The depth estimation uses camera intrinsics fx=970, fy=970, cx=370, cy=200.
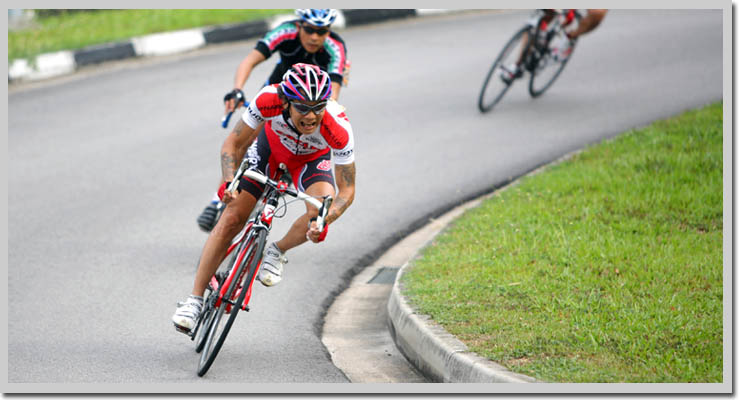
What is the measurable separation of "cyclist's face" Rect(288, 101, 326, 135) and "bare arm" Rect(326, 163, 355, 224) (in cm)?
30

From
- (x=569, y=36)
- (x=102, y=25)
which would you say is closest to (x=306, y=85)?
(x=569, y=36)

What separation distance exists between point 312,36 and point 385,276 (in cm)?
201

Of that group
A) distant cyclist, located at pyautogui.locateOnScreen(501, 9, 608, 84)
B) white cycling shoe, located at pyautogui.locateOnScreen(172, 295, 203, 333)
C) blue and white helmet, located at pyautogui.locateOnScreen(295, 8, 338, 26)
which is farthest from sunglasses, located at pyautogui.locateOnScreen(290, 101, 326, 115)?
distant cyclist, located at pyautogui.locateOnScreen(501, 9, 608, 84)

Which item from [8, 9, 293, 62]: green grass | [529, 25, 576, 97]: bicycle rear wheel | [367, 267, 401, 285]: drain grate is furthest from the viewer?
[8, 9, 293, 62]: green grass

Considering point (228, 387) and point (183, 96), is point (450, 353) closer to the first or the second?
point (228, 387)

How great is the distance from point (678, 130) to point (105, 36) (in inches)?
366

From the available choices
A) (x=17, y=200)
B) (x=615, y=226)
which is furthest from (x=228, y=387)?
(x=17, y=200)

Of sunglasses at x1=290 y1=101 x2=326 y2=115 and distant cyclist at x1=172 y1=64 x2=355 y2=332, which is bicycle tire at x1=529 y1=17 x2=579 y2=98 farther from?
sunglasses at x1=290 y1=101 x2=326 y2=115

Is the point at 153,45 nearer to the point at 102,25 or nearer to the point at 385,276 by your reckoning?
the point at 102,25

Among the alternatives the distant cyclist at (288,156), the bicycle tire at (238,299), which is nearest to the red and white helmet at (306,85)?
the distant cyclist at (288,156)

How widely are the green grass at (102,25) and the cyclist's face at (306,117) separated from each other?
967cm

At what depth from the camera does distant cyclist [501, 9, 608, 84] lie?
38.4ft

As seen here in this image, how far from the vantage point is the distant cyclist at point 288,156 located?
5715 mm

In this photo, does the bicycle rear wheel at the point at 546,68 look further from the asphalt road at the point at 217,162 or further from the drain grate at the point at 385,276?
the drain grate at the point at 385,276
